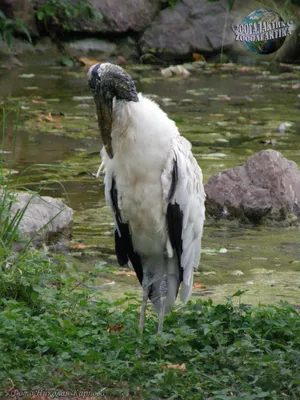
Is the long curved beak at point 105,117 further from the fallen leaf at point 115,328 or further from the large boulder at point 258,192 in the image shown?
the large boulder at point 258,192

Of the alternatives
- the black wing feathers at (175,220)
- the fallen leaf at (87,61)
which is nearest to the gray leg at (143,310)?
the black wing feathers at (175,220)

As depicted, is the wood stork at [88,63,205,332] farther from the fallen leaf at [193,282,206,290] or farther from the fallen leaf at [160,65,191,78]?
the fallen leaf at [160,65,191,78]

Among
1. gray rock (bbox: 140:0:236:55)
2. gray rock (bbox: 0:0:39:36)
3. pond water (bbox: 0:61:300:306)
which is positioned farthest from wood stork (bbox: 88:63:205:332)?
gray rock (bbox: 140:0:236:55)

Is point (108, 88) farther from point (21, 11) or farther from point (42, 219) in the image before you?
point (21, 11)

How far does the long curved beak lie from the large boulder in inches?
130

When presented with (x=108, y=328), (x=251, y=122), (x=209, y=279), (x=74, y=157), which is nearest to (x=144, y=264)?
(x=108, y=328)

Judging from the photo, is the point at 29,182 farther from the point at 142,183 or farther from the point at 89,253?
the point at 142,183

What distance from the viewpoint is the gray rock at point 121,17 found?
16500mm

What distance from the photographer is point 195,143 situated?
11.5m

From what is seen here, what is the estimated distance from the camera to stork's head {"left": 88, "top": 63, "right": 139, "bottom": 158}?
546 cm

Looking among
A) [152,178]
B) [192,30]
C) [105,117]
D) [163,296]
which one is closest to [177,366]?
[163,296]

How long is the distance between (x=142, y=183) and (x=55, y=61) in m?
11.3

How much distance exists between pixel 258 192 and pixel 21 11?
8.27 meters

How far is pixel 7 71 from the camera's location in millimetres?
15648
